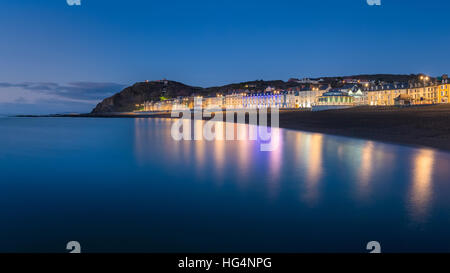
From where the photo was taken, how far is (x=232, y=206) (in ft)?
21.3

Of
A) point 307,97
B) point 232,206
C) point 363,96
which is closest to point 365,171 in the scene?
point 232,206

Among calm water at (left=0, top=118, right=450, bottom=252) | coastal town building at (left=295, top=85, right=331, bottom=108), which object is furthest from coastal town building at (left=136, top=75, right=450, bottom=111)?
calm water at (left=0, top=118, right=450, bottom=252)

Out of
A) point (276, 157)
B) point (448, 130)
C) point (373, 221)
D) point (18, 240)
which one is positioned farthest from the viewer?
point (448, 130)

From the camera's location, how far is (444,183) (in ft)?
25.9

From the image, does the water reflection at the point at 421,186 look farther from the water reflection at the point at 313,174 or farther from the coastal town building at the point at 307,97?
the coastal town building at the point at 307,97

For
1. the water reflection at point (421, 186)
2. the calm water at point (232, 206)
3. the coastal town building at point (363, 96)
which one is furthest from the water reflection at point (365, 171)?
the coastal town building at point (363, 96)

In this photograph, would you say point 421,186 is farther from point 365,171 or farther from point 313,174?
point 313,174

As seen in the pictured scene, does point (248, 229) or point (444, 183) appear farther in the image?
point (444, 183)

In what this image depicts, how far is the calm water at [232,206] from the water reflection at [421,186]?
0.08 feet

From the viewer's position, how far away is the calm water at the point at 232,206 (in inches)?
186

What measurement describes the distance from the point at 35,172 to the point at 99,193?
4.80 meters

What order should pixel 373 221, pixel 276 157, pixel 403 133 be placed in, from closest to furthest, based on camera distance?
pixel 373 221, pixel 276 157, pixel 403 133
